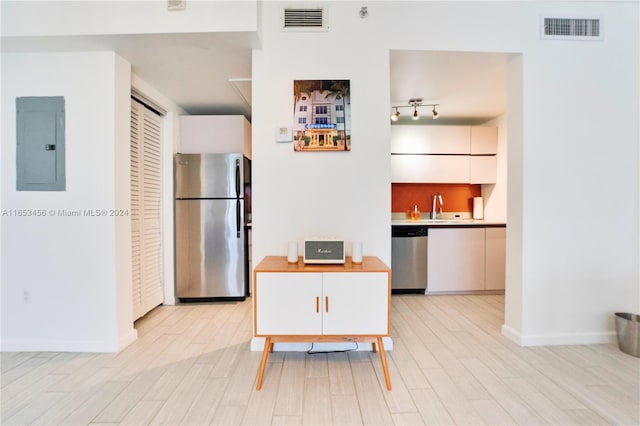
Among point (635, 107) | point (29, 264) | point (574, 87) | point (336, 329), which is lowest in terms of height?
point (336, 329)

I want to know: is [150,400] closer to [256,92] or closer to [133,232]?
[133,232]

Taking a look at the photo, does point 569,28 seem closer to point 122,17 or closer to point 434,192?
point 434,192

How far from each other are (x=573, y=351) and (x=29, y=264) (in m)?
4.12

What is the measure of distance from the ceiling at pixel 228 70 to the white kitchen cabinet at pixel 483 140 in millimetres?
296

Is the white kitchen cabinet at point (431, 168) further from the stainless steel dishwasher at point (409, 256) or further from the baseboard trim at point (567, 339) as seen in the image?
the baseboard trim at point (567, 339)

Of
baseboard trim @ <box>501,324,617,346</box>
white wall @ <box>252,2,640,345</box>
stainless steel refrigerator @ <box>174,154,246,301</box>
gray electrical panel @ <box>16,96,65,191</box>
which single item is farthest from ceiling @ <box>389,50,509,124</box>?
gray electrical panel @ <box>16,96,65,191</box>

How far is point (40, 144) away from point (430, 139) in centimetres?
398

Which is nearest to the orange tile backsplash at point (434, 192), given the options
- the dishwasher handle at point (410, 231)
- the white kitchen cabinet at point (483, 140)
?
the white kitchen cabinet at point (483, 140)

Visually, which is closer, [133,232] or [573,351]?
[573,351]

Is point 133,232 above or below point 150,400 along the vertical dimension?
above

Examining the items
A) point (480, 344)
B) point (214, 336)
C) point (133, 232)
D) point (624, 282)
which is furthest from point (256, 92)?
point (624, 282)

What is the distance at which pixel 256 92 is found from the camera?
7.09 feet

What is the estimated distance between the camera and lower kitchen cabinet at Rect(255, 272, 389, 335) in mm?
1741

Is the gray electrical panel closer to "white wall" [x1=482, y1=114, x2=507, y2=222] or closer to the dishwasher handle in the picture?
the dishwasher handle
